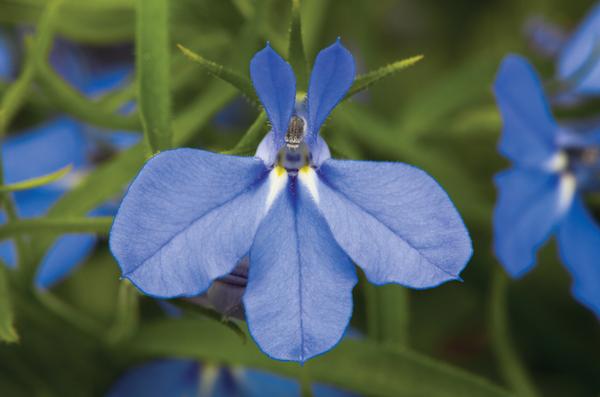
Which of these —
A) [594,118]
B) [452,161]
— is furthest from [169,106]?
[594,118]

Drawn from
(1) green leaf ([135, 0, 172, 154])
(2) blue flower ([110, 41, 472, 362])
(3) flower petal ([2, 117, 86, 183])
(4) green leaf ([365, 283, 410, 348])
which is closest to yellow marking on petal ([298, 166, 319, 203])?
(2) blue flower ([110, 41, 472, 362])

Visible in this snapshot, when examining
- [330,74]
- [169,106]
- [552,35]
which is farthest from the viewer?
[552,35]

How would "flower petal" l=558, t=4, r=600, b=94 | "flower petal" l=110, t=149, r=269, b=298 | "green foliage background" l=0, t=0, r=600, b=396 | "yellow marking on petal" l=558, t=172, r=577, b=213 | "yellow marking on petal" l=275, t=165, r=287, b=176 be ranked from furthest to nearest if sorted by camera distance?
"flower petal" l=558, t=4, r=600, b=94 < "yellow marking on petal" l=558, t=172, r=577, b=213 < "green foliage background" l=0, t=0, r=600, b=396 < "yellow marking on petal" l=275, t=165, r=287, b=176 < "flower petal" l=110, t=149, r=269, b=298

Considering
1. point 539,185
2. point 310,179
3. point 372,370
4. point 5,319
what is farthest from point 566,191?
point 5,319

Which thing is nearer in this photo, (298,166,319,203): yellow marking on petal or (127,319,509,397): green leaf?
(298,166,319,203): yellow marking on petal

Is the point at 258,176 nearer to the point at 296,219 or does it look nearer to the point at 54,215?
the point at 296,219

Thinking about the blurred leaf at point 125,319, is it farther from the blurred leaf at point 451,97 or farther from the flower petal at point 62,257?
the blurred leaf at point 451,97

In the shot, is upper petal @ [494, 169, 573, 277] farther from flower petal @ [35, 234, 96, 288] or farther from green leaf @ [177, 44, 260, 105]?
flower petal @ [35, 234, 96, 288]
